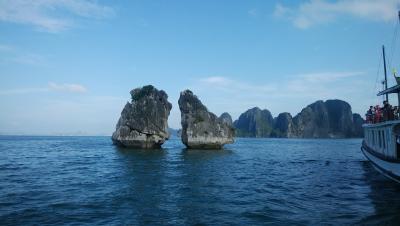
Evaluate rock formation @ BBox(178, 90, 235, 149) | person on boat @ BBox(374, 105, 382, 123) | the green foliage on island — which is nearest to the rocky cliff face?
the green foliage on island

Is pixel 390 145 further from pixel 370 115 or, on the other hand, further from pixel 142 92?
pixel 142 92

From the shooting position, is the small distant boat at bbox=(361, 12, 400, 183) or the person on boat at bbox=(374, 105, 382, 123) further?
the person on boat at bbox=(374, 105, 382, 123)

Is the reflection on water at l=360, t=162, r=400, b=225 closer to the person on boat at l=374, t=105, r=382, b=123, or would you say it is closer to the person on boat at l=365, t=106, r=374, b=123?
the person on boat at l=374, t=105, r=382, b=123

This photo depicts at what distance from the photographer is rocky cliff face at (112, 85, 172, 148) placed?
6628cm

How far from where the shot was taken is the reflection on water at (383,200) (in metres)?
16.0

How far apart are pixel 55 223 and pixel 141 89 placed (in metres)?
58.3

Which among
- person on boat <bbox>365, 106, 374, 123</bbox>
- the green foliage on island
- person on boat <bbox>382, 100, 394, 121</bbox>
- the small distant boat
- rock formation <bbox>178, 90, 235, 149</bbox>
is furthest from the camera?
the green foliage on island

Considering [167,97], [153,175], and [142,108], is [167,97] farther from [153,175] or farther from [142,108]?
[153,175]

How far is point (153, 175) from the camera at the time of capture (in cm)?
3066

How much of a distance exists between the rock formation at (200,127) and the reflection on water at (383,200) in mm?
35733

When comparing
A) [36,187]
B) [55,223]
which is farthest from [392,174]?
[36,187]

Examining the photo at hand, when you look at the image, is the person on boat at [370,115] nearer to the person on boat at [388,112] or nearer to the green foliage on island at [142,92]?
the person on boat at [388,112]

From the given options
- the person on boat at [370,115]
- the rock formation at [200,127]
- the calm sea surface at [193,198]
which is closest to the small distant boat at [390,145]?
the calm sea surface at [193,198]

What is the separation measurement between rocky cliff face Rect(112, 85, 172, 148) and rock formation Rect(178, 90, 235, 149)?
13.2ft
